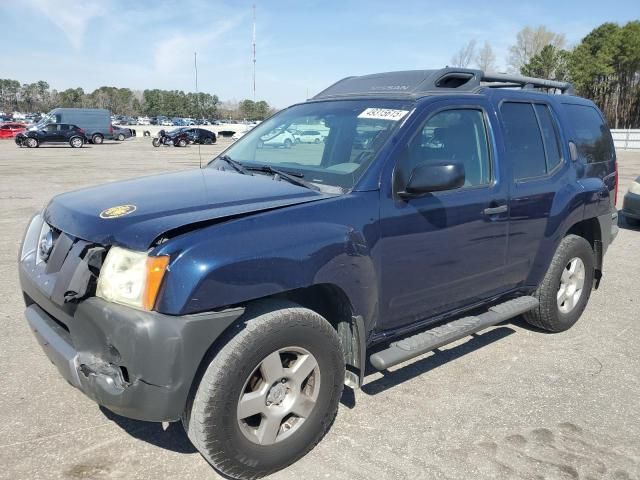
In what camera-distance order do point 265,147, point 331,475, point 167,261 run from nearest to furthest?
point 167,261 → point 331,475 → point 265,147

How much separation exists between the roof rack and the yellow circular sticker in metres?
1.85

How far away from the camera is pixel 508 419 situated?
3268 millimetres

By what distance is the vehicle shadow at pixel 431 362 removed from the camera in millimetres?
3664

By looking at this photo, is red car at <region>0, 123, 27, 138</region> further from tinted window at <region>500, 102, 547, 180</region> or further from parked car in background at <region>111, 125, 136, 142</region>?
tinted window at <region>500, 102, 547, 180</region>

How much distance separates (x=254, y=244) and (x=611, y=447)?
89.1 inches

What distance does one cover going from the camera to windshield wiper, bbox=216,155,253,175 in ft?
11.7

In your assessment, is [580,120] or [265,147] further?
[580,120]

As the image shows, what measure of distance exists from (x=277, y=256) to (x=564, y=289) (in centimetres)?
313

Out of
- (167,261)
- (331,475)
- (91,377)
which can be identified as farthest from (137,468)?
(167,261)

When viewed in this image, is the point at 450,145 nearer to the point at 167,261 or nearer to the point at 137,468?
the point at 167,261

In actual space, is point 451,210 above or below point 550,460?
above

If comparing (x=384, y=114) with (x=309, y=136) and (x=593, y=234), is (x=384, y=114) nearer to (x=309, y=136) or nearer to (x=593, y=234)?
(x=309, y=136)

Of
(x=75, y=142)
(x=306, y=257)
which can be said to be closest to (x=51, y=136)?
(x=75, y=142)

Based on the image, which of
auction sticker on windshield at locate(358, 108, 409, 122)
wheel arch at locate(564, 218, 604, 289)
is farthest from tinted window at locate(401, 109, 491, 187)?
wheel arch at locate(564, 218, 604, 289)
